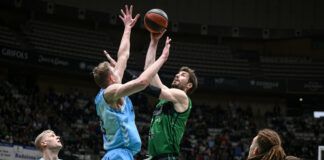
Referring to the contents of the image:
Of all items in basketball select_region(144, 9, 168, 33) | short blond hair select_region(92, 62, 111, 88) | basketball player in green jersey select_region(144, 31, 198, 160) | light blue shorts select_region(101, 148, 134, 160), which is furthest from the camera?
basketball select_region(144, 9, 168, 33)

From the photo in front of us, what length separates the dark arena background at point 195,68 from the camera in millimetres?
17516

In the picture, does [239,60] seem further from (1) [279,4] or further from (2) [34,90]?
(2) [34,90]

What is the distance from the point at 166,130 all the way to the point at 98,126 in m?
13.4

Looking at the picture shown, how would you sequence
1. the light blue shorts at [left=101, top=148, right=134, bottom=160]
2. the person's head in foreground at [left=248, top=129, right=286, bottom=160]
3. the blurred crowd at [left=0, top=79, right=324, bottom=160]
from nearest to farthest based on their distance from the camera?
1. the person's head in foreground at [left=248, top=129, right=286, bottom=160]
2. the light blue shorts at [left=101, top=148, right=134, bottom=160]
3. the blurred crowd at [left=0, top=79, right=324, bottom=160]

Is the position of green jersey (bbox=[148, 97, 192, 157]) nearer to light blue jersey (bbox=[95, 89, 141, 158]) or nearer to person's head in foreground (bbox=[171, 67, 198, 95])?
person's head in foreground (bbox=[171, 67, 198, 95])

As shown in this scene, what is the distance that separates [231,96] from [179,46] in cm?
452

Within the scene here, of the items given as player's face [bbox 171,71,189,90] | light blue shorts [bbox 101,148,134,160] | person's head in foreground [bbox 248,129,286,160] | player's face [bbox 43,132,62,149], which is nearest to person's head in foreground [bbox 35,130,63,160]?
player's face [bbox 43,132,62,149]

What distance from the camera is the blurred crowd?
1538cm

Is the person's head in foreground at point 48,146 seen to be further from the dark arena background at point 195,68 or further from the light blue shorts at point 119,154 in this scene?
the dark arena background at point 195,68

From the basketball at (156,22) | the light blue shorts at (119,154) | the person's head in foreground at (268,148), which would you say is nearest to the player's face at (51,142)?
the light blue shorts at (119,154)

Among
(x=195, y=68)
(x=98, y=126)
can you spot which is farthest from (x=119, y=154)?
(x=195, y=68)

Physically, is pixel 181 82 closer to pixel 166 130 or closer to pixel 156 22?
pixel 166 130

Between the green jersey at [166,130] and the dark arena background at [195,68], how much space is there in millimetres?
10615

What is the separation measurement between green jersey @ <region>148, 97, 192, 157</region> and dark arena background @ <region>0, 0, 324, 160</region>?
10.6 metres
